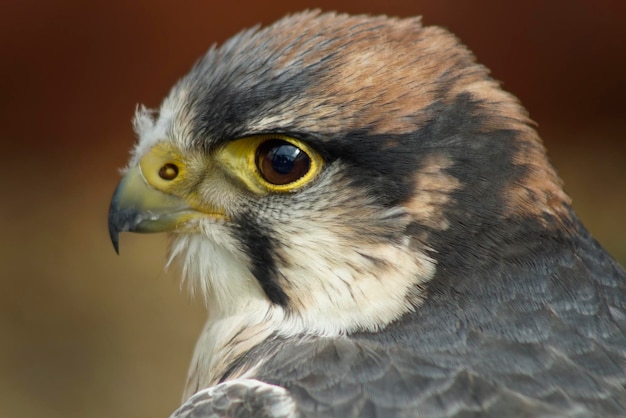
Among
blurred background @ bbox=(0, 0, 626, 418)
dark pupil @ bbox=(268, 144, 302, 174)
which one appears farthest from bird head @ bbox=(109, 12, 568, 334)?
blurred background @ bbox=(0, 0, 626, 418)

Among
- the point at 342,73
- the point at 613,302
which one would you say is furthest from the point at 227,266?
the point at 613,302

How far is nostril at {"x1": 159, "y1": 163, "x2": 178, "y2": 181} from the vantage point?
280 cm

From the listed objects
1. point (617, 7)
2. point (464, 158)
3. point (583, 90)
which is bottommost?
point (583, 90)

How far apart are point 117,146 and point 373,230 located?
4.64 meters

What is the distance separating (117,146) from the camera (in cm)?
685

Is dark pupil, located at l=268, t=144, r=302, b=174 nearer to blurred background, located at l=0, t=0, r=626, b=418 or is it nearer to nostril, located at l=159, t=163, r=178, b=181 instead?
nostril, located at l=159, t=163, r=178, b=181

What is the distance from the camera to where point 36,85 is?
6.75m

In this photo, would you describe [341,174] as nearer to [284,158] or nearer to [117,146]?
[284,158]

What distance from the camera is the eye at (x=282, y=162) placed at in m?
2.55

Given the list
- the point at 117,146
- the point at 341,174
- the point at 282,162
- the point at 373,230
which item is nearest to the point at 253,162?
the point at 282,162

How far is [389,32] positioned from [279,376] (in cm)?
108

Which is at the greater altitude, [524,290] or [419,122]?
[419,122]

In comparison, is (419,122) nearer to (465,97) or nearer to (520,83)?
(465,97)

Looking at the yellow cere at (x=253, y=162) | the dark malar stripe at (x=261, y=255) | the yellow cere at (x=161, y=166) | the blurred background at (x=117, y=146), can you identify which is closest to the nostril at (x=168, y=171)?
the yellow cere at (x=161, y=166)
